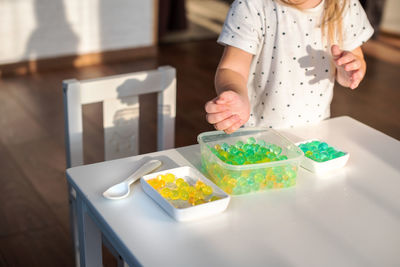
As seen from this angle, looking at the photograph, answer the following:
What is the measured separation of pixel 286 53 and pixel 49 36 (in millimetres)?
2408

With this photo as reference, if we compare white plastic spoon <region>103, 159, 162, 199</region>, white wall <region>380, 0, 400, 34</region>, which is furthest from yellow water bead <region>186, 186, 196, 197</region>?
white wall <region>380, 0, 400, 34</region>

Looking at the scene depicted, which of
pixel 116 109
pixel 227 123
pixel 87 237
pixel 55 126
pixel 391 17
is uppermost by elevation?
pixel 227 123

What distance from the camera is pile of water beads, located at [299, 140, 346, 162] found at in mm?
1086

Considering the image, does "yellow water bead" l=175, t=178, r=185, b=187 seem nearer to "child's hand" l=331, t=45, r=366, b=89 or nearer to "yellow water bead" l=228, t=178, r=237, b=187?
"yellow water bead" l=228, t=178, r=237, b=187

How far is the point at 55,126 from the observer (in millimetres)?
2658

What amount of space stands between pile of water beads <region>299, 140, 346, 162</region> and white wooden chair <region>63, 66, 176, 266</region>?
46 cm

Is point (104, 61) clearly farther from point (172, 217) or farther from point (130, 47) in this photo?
point (172, 217)

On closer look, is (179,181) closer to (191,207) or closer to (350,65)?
(191,207)

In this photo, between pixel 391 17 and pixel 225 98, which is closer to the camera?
pixel 225 98

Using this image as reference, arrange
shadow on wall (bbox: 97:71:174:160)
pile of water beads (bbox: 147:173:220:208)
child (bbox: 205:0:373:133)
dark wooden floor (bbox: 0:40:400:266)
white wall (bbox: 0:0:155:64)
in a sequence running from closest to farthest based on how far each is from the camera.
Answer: pile of water beads (bbox: 147:173:220:208)
child (bbox: 205:0:373:133)
shadow on wall (bbox: 97:71:174:160)
dark wooden floor (bbox: 0:40:400:266)
white wall (bbox: 0:0:155:64)

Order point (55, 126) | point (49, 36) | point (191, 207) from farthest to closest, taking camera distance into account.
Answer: point (49, 36) < point (55, 126) < point (191, 207)

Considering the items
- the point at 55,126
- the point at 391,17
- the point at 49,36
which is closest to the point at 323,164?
the point at 55,126

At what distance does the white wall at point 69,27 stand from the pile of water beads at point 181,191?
8.52ft

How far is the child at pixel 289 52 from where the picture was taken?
1256mm
